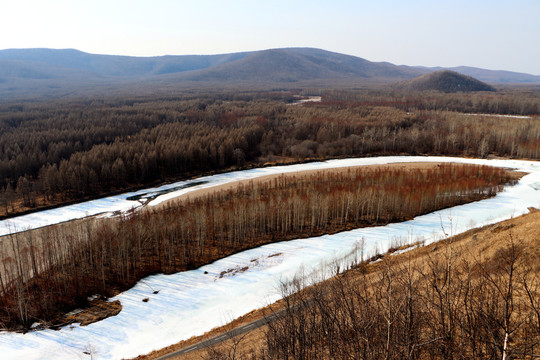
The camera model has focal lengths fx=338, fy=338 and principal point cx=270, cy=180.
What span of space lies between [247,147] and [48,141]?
154 feet

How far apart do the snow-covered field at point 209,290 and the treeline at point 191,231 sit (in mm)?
2080

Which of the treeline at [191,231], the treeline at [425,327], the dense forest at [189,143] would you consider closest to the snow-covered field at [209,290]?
the treeline at [191,231]

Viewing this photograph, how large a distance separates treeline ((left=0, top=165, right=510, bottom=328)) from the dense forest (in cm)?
1945

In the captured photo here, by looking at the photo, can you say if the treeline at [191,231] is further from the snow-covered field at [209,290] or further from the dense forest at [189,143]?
the dense forest at [189,143]

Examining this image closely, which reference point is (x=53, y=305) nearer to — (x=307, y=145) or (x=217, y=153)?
(x=217, y=153)

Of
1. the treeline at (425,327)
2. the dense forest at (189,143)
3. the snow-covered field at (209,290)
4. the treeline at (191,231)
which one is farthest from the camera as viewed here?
the dense forest at (189,143)

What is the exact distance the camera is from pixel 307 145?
89250 millimetres

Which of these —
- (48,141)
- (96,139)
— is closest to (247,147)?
(96,139)

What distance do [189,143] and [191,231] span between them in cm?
4366

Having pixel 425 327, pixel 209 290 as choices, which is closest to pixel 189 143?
pixel 209 290

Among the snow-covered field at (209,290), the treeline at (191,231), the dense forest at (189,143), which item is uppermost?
the dense forest at (189,143)

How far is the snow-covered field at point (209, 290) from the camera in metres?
24.4

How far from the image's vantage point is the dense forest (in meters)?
62.2

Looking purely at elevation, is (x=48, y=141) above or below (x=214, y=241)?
above
